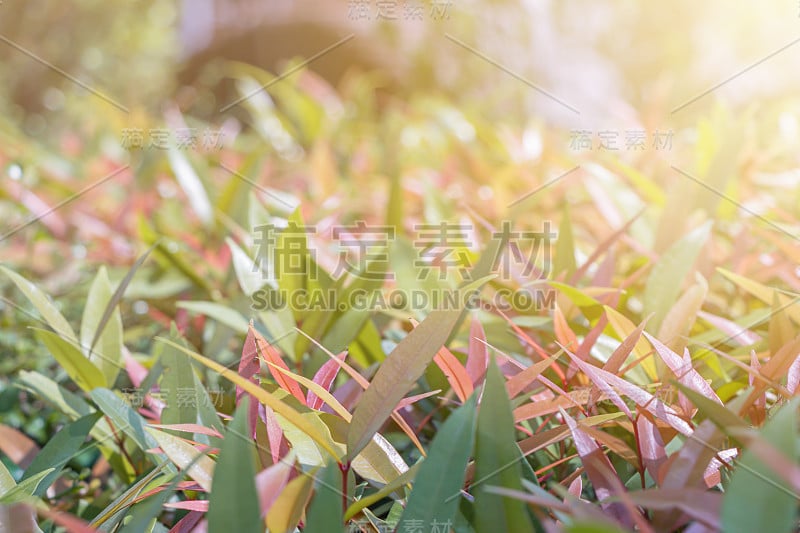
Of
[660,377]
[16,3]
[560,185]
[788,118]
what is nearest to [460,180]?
[560,185]

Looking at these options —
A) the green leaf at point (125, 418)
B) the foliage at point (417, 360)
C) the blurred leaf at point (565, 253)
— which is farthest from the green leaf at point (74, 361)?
the blurred leaf at point (565, 253)

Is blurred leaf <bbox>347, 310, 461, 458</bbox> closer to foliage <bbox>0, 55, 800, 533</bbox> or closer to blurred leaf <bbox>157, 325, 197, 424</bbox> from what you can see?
foliage <bbox>0, 55, 800, 533</bbox>

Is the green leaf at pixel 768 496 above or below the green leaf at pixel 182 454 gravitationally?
above

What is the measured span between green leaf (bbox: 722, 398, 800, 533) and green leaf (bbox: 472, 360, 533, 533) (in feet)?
0.52

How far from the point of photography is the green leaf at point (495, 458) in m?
0.53

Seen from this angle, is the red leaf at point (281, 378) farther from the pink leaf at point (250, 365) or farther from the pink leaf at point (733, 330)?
the pink leaf at point (733, 330)

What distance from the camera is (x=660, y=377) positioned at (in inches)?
27.6

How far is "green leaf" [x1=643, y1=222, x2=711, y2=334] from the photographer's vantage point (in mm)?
828

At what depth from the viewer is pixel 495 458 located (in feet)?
1.78

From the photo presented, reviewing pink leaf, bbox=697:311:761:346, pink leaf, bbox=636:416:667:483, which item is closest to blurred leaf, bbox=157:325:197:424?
pink leaf, bbox=636:416:667:483

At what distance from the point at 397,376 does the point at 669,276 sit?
0.44 m

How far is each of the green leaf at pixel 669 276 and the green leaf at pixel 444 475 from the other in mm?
381

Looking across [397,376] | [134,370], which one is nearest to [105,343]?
[134,370]

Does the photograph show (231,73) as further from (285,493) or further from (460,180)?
(285,493)
